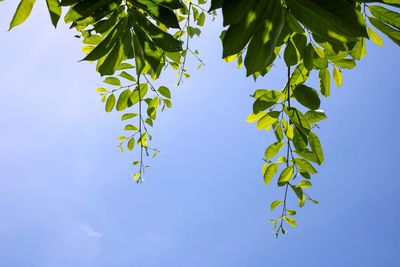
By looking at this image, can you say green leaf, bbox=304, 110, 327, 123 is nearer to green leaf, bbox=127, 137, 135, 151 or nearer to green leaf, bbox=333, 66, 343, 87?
green leaf, bbox=333, 66, 343, 87

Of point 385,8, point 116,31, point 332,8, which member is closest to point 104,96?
point 116,31

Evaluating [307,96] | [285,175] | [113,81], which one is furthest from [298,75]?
[113,81]

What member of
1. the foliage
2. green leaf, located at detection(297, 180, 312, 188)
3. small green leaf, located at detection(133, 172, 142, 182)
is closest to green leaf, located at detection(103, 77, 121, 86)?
the foliage

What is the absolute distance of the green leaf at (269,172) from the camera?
4.56 feet

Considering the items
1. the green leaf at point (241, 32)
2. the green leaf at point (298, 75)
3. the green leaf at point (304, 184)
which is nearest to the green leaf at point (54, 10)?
the green leaf at point (241, 32)

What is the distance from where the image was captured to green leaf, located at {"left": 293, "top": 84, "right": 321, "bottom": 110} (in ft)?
3.61

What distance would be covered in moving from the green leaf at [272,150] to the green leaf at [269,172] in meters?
0.06

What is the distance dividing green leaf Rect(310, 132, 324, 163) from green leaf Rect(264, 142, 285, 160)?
0.17 m

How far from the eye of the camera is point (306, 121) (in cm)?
120

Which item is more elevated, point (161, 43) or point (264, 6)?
point (161, 43)

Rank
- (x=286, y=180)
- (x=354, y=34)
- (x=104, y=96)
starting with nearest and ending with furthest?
1. (x=354, y=34)
2. (x=286, y=180)
3. (x=104, y=96)

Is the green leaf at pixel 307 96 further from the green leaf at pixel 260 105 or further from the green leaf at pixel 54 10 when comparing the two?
the green leaf at pixel 54 10

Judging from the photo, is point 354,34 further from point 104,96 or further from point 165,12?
point 104,96

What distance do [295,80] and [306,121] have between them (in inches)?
5.7
